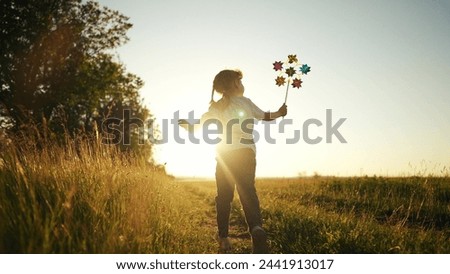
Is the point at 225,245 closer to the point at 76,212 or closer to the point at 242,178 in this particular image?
the point at 242,178

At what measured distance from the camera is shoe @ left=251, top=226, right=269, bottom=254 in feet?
12.4

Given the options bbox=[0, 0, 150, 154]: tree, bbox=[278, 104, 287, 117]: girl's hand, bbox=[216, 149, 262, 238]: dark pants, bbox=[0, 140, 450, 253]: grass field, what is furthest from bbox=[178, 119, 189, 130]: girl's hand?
bbox=[0, 0, 150, 154]: tree

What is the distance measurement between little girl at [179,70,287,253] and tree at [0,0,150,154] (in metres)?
11.6

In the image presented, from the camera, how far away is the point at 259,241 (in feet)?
12.5

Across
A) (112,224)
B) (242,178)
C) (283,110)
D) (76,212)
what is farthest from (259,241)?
(76,212)

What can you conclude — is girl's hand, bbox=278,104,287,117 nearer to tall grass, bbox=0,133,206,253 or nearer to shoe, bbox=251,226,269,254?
shoe, bbox=251,226,269,254

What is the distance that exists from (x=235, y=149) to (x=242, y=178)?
14.3 inches

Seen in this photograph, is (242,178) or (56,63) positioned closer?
(242,178)
